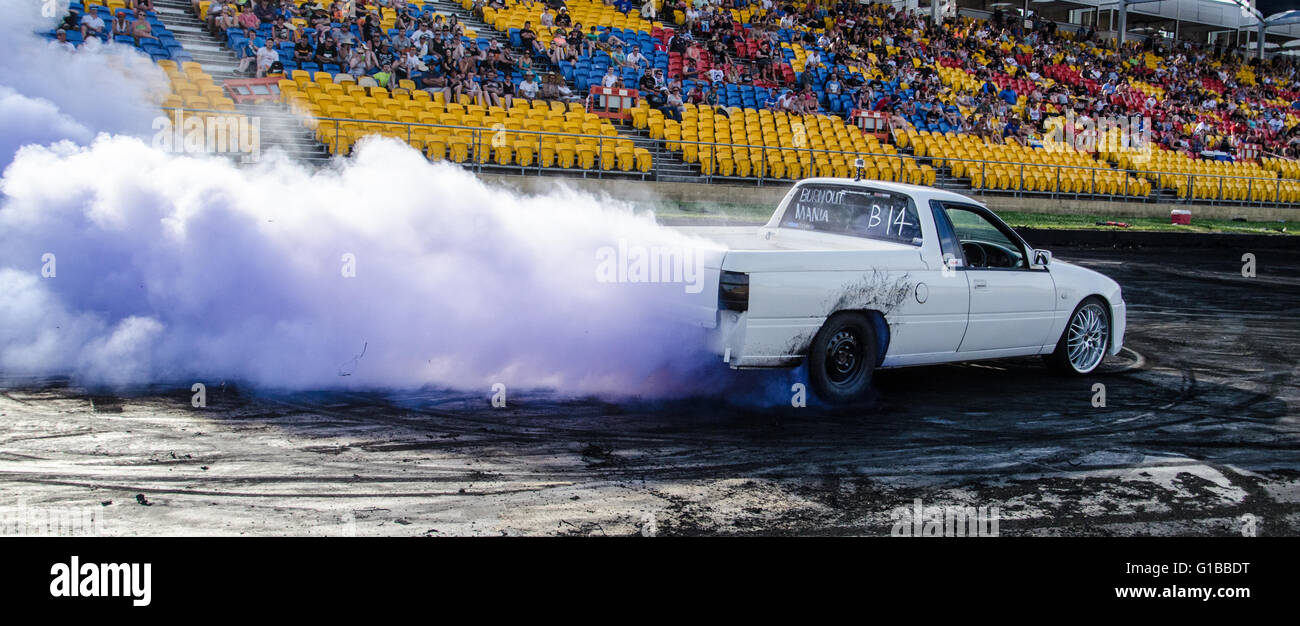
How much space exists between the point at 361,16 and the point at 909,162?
12829mm

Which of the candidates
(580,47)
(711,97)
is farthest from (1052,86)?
(580,47)

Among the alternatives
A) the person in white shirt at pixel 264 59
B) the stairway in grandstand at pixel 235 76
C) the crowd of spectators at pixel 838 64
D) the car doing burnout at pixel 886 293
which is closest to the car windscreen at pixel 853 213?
the car doing burnout at pixel 886 293

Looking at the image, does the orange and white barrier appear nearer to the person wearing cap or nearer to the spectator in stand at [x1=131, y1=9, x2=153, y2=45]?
the person wearing cap

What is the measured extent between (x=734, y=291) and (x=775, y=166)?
16.9 m

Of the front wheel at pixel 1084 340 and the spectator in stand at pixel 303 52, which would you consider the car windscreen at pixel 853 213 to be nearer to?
the front wheel at pixel 1084 340

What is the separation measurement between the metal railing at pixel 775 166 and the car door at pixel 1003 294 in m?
11.2

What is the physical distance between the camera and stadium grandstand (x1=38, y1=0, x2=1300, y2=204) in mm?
18797

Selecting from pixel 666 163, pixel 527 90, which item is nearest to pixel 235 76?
pixel 527 90

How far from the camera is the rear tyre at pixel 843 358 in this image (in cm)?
718
